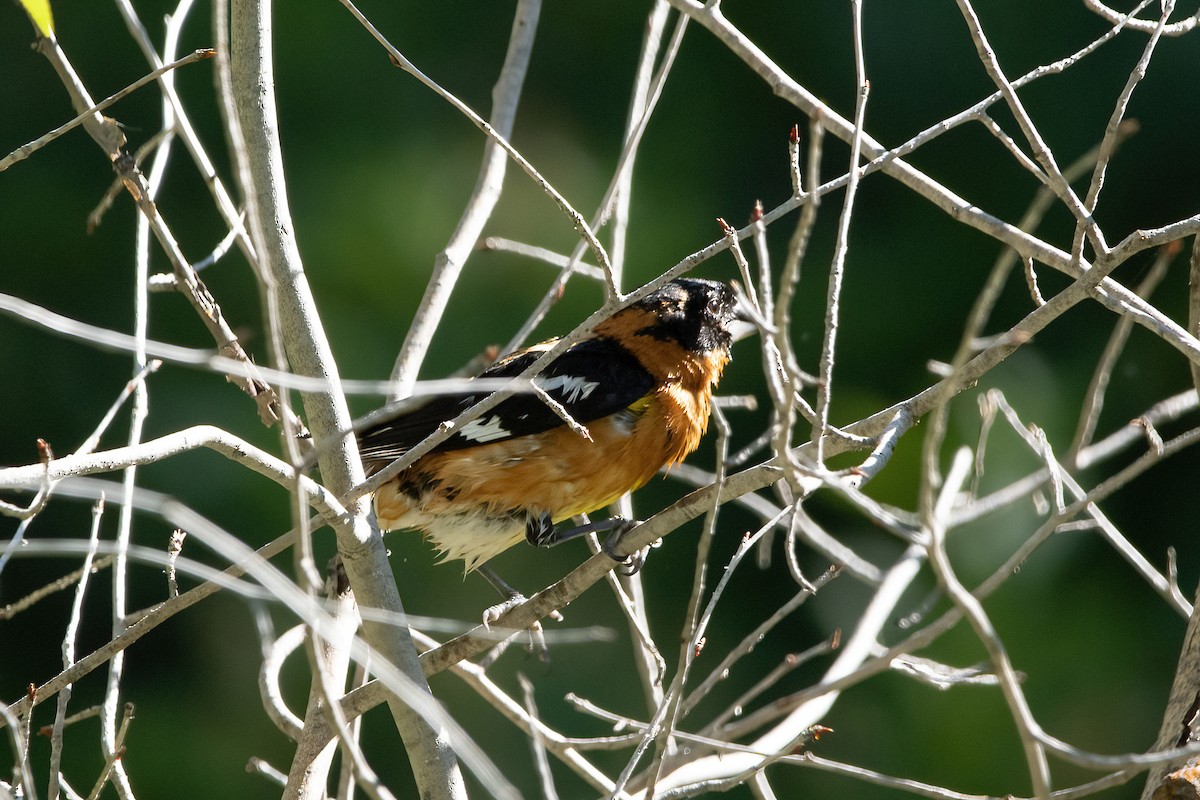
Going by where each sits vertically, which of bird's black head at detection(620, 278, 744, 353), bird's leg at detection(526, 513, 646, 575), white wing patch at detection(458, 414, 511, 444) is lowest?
bird's leg at detection(526, 513, 646, 575)

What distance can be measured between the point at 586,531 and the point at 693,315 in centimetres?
70

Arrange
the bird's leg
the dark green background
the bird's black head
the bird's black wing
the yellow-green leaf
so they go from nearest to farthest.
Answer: the yellow-green leaf
the bird's leg
the bird's black wing
the bird's black head
the dark green background

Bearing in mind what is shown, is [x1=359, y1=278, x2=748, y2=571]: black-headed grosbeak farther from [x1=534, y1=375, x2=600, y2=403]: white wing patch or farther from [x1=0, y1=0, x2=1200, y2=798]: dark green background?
[x1=0, y1=0, x2=1200, y2=798]: dark green background

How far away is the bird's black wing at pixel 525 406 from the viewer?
2.87m

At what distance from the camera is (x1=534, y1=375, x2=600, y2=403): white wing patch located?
297cm

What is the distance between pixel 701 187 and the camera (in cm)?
524

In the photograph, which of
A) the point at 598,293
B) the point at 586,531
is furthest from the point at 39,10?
the point at 598,293

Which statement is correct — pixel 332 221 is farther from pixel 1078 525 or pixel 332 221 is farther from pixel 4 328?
pixel 1078 525

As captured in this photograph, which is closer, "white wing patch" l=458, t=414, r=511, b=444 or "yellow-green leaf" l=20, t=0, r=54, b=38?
"yellow-green leaf" l=20, t=0, r=54, b=38

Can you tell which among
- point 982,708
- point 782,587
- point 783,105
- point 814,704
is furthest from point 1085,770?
point 783,105

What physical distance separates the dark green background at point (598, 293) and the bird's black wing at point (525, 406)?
4.48 ft

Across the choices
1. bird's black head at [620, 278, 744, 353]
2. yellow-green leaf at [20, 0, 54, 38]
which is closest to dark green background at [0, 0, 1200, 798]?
bird's black head at [620, 278, 744, 353]

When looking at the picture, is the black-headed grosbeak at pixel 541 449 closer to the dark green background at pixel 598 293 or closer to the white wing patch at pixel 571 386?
the white wing patch at pixel 571 386

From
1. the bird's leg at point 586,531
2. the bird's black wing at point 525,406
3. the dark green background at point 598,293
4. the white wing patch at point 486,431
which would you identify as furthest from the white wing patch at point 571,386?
the dark green background at point 598,293
